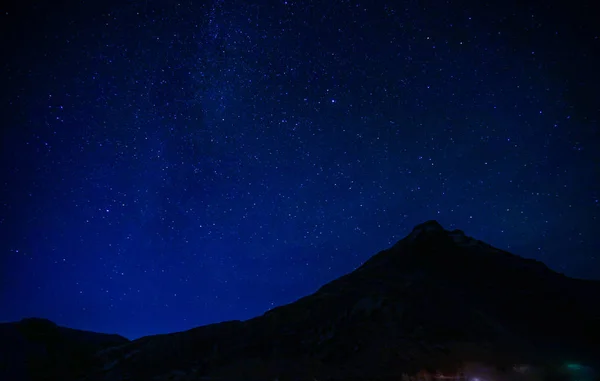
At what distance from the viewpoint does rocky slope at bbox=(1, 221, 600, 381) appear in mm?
13750

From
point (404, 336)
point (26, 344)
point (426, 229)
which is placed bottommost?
point (404, 336)

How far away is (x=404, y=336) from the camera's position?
15758 mm

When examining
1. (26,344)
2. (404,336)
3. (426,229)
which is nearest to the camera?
(404,336)

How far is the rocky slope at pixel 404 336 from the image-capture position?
13750 mm

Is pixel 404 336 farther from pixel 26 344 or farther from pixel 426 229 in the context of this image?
pixel 26 344

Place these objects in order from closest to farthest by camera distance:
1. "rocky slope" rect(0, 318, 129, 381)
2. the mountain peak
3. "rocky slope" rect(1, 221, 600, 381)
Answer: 1. "rocky slope" rect(1, 221, 600, 381)
2. the mountain peak
3. "rocky slope" rect(0, 318, 129, 381)

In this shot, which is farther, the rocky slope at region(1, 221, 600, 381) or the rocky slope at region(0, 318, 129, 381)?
the rocky slope at region(0, 318, 129, 381)

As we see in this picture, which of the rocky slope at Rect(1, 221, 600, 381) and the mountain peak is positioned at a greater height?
the mountain peak

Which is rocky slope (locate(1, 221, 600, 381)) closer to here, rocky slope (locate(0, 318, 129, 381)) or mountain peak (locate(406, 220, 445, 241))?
mountain peak (locate(406, 220, 445, 241))

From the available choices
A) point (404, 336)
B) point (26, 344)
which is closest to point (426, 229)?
point (404, 336)

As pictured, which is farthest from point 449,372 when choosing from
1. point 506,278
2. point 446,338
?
point 506,278

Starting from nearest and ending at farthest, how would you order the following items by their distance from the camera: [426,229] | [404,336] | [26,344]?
1. [404,336]
2. [426,229]
3. [26,344]

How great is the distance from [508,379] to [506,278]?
12.1 metres

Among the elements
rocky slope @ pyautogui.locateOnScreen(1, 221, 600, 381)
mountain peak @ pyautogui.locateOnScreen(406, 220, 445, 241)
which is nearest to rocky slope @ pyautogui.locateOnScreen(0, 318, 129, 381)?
rocky slope @ pyautogui.locateOnScreen(1, 221, 600, 381)
